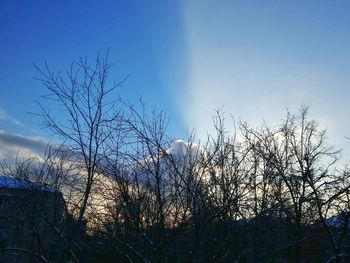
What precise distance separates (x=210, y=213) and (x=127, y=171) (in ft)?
6.94

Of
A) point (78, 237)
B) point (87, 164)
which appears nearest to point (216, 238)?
point (87, 164)

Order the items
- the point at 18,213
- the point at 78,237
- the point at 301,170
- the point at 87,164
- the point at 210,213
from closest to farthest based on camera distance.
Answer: the point at 210,213, the point at 87,164, the point at 78,237, the point at 18,213, the point at 301,170

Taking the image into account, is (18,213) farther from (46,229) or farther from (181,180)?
(181,180)

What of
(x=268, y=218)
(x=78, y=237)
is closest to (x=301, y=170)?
(x=268, y=218)

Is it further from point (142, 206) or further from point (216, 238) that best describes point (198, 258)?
point (142, 206)

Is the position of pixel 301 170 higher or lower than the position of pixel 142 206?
higher

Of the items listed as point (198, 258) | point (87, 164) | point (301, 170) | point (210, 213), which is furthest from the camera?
point (301, 170)

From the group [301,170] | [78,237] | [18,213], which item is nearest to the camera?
[78,237]

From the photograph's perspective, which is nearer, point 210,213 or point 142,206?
point 210,213

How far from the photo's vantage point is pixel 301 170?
704 inches

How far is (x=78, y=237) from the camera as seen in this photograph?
11883 mm

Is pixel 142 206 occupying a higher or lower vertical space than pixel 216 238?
higher

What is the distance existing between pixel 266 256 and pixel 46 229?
6.21 m

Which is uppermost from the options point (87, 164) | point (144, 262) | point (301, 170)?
point (301, 170)
